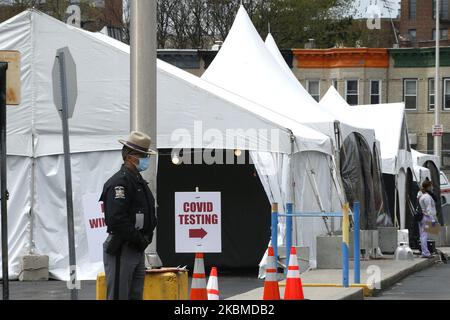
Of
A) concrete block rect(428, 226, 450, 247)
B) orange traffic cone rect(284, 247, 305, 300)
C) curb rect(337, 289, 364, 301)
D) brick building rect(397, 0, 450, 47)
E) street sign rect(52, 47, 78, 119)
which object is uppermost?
brick building rect(397, 0, 450, 47)

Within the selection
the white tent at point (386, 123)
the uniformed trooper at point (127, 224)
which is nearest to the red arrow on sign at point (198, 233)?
the uniformed trooper at point (127, 224)

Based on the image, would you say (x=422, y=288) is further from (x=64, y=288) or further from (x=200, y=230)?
(x=200, y=230)

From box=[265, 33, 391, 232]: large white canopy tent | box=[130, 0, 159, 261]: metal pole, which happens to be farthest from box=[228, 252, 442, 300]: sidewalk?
box=[130, 0, 159, 261]: metal pole

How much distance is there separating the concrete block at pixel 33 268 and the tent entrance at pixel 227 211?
2857 millimetres

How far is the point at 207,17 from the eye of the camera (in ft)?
208

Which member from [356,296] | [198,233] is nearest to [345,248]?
[356,296]

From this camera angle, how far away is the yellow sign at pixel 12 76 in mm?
11828

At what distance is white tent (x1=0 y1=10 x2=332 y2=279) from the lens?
64.8 feet

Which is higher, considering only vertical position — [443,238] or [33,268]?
[33,268]

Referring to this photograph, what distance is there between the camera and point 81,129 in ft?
65.2

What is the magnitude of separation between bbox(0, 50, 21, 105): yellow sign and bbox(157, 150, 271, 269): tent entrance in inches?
381

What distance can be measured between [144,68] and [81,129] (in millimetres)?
7180

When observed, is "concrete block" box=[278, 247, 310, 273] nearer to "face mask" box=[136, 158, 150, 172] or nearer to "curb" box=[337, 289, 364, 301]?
"curb" box=[337, 289, 364, 301]
